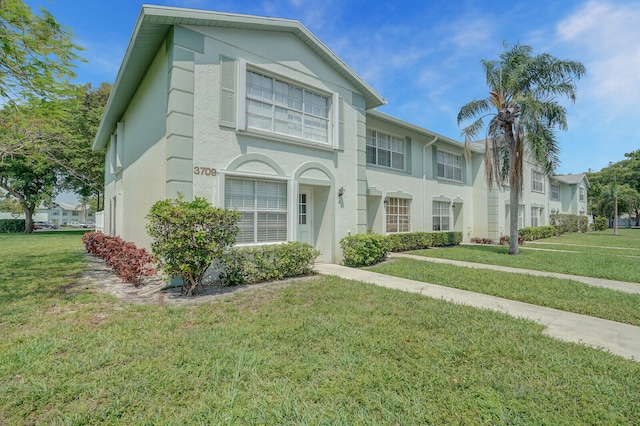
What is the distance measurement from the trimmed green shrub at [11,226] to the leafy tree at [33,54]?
39.6m

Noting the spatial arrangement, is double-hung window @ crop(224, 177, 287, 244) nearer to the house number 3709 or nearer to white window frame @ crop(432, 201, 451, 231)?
the house number 3709

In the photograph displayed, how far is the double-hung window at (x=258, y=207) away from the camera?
8070 mm

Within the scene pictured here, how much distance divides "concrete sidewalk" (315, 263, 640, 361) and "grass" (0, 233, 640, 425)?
39 centimetres

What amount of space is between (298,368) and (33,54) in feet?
27.5

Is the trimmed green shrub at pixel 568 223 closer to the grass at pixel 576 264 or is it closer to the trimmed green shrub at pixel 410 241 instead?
the grass at pixel 576 264

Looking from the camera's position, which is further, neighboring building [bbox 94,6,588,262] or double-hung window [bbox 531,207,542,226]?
double-hung window [bbox 531,207,542,226]

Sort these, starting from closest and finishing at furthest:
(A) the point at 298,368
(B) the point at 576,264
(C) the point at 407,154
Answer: (A) the point at 298,368 → (B) the point at 576,264 → (C) the point at 407,154

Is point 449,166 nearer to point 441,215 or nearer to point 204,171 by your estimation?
point 441,215

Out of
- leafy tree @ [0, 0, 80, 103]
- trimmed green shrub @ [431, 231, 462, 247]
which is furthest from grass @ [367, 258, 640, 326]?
leafy tree @ [0, 0, 80, 103]

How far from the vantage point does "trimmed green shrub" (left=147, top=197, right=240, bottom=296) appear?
6.05m

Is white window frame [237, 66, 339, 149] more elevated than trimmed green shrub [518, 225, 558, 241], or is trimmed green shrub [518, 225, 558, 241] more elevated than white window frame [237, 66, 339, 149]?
white window frame [237, 66, 339, 149]

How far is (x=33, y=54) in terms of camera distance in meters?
6.37

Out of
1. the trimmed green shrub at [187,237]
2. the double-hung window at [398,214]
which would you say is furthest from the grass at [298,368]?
the double-hung window at [398,214]

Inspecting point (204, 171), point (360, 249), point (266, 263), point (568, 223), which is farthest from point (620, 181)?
point (204, 171)
